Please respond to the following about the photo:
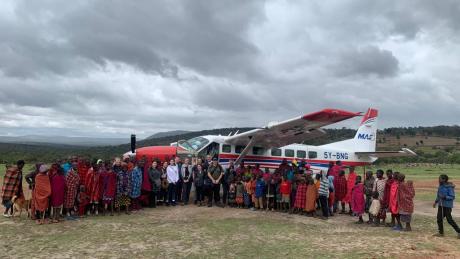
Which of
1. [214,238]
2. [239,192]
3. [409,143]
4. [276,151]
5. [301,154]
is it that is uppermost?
[409,143]

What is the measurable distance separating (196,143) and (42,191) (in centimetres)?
671

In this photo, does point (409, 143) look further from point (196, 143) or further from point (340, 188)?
point (340, 188)

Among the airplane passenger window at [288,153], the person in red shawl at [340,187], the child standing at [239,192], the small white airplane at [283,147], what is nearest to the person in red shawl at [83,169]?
the small white airplane at [283,147]

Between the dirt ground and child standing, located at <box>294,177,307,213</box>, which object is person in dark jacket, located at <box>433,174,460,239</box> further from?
child standing, located at <box>294,177,307,213</box>

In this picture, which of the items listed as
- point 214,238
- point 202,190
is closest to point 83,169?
point 202,190

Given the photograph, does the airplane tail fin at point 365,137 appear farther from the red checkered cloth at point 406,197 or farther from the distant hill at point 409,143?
the distant hill at point 409,143

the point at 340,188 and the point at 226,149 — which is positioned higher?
the point at 226,149

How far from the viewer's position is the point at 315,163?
17.0 m

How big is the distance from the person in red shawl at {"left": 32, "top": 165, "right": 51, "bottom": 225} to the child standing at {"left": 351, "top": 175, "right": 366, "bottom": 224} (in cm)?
829

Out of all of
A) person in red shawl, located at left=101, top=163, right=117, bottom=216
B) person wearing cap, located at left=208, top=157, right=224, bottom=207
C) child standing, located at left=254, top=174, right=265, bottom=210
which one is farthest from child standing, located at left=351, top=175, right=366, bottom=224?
person in red shawl, located at left=101, top=163, right=117, bottom=216

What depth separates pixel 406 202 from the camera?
9758 mm

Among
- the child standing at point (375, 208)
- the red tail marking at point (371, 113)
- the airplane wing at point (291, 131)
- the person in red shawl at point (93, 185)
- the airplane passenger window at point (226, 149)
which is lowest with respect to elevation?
the child standing at point (375, 208)

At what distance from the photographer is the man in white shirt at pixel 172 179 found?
41.5ft

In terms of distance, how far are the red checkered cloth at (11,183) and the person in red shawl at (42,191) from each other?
3.80ft
